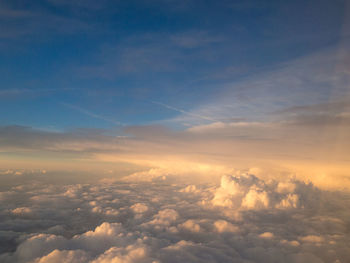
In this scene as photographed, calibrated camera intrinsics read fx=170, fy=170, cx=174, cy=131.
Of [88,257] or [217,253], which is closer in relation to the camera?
[88,257]

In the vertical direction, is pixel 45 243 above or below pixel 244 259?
above

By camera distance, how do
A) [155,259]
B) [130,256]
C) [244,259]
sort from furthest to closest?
[244,259], [155,259], [130,256]

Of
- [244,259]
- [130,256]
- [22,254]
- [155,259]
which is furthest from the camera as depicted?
[22,254]

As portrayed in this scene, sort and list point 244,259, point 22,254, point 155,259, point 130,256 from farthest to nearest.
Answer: point 22,254 → point 244,259 → point 155,259 → point 130,256

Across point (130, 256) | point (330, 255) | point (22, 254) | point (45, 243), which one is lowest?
point (330, 255)

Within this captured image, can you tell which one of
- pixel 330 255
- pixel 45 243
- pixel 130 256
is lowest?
pixel 330 255

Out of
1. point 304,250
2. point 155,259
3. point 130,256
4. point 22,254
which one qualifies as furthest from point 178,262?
point 22,254

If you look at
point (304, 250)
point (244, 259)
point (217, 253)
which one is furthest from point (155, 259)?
point (304, 250)

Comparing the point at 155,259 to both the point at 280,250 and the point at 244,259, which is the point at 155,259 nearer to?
the point at 244,259

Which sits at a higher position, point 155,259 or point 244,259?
point 155,259

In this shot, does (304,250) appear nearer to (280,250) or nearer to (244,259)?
(280,250)
